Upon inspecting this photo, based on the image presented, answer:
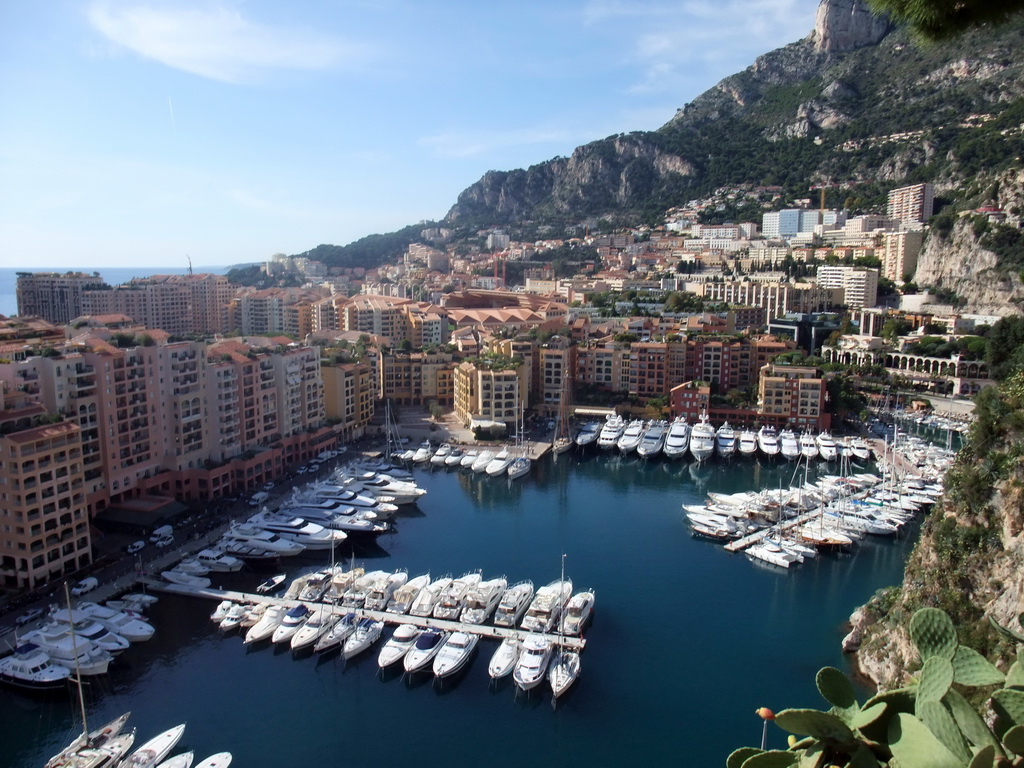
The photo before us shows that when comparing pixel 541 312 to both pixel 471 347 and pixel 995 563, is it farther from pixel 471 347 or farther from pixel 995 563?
pixel 995 563

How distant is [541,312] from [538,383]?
48.3 ft

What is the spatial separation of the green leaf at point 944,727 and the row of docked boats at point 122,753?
9.78m

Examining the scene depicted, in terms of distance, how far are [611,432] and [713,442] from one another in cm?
346

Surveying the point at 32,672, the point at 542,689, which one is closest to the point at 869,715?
the point at 542,689

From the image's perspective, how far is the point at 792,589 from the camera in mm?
15977

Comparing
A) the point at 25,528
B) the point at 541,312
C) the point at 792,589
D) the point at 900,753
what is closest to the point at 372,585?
the point at 25,528

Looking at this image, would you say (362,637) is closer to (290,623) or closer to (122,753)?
(290,623)

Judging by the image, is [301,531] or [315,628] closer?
[315,628]

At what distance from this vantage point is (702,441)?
27.0 meters

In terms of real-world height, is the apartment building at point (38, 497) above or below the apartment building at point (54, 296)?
below

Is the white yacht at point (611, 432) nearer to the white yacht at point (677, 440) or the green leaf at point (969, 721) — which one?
the white yacht at point (677, 440)

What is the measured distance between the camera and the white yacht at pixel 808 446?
25.7m

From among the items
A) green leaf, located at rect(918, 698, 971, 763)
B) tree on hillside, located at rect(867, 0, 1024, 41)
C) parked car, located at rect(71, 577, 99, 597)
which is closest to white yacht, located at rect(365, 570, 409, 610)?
parked car, located at rect(71, 577, 99, 597)

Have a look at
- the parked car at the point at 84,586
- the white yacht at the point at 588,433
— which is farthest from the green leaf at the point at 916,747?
the white yacht at the point at 588,433
